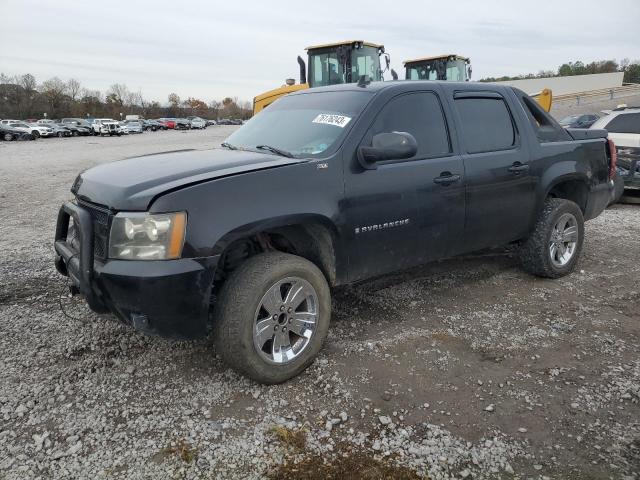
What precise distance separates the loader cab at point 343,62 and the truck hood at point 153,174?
831cm

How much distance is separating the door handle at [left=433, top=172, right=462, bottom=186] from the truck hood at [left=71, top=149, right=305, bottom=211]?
119 centimetres

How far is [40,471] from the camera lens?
7.86 feet

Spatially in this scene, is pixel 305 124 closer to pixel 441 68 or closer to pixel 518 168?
pixel 518 168

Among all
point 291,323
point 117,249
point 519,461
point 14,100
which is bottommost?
point 519,461

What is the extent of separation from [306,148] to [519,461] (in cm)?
232

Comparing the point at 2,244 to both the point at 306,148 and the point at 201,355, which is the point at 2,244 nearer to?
the point at 201,355

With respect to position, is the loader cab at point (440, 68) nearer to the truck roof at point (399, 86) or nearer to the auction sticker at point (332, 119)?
the truck roof at point (399, 86)

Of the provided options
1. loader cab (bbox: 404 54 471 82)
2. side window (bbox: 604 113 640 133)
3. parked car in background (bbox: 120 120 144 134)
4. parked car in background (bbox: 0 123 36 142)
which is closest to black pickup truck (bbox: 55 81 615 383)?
side window (bbox: 604 113 640 133)

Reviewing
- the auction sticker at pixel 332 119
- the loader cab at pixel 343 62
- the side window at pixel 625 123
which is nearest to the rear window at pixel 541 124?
the auction sticker at pixel 332 119

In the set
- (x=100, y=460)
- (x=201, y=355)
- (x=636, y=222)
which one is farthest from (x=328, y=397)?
(x=636, y=222)

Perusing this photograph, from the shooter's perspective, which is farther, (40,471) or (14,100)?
(14,100)

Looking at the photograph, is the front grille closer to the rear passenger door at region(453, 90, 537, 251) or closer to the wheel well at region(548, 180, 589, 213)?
the rear passenger door at region(453, 90, 537, 251)

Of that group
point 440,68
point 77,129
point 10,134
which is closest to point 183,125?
point 77,129

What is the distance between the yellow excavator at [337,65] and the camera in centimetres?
1123
